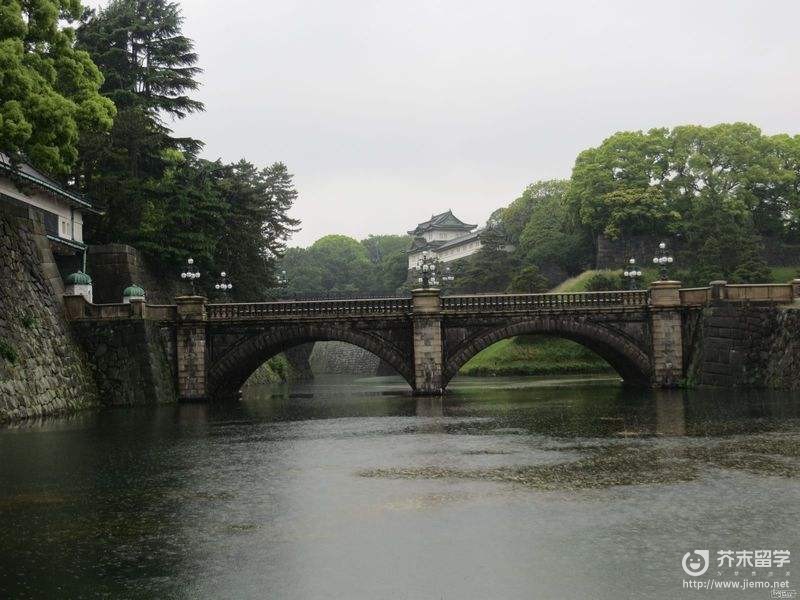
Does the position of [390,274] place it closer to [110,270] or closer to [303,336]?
[110,270]

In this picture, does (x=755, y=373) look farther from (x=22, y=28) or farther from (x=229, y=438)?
(x=22, y=28)

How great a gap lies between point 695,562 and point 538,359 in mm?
61639

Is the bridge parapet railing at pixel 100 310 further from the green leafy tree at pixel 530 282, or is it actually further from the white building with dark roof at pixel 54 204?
the green leafy tree at pixel 530 282

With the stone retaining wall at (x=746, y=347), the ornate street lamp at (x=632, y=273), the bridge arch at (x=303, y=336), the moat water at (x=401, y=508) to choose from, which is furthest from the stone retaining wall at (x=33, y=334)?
the ornate street lamp at (x=632, y=273)

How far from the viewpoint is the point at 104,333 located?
40688 millimetres

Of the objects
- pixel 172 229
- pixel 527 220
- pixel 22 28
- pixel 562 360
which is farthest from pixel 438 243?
pixel 22 28

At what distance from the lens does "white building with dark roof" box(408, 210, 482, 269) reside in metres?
116

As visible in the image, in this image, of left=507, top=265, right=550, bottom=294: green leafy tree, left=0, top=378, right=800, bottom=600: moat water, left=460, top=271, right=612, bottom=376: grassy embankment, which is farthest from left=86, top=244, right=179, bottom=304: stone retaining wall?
left=507, top=265, right=550, bottom=294: green leafy tree

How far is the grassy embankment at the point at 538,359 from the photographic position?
69.6 m

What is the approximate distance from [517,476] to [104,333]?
2933 centimetres

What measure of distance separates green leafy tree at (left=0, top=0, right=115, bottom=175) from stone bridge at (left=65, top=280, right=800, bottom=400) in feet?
43.8

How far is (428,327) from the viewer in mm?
42656

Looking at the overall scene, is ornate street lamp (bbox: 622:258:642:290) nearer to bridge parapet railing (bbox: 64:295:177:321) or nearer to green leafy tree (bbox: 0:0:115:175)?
bridge parapet railing (bbox: 64:295:177:321)

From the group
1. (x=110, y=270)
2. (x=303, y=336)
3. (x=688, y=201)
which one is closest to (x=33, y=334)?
(x=303, y=336)
